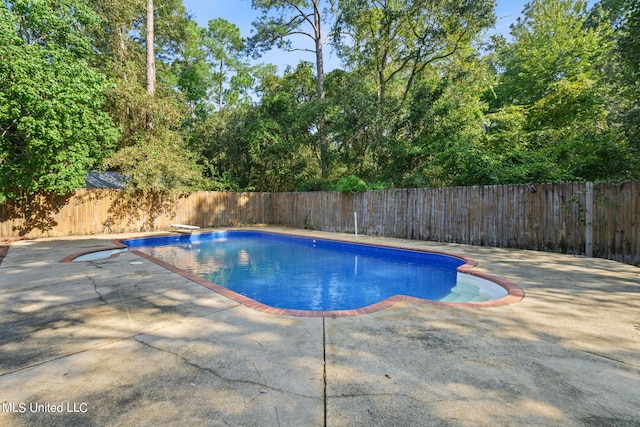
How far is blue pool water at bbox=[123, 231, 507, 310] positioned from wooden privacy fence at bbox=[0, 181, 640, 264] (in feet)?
6.64

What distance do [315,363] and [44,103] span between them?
9837 millimetres

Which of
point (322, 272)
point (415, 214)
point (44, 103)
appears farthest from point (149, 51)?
point (415, 214)

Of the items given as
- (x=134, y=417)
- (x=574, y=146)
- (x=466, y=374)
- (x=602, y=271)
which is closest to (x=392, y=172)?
(x=574, y=146)

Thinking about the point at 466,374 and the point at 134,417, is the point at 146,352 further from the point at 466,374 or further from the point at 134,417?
the point at 466,374

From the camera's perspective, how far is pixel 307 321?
264 centimetres

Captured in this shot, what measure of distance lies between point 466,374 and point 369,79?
49.0ft

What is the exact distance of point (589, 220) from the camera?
18.0ft

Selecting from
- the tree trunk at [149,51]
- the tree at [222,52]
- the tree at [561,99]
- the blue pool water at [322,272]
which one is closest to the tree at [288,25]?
the tree trunk at [149,51]

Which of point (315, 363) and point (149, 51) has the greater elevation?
point (149, 51)

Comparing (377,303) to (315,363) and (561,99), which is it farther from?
(561,99)

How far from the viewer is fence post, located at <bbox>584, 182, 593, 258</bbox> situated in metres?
5.47

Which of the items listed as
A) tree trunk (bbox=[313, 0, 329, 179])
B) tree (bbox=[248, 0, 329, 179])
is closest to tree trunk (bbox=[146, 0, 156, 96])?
tree (bbox=[248, 0, 329, 179])

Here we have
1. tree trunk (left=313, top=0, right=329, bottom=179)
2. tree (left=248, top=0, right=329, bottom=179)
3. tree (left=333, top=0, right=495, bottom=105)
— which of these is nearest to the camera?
tree (left=333, top=0, right=495, bottom=105)

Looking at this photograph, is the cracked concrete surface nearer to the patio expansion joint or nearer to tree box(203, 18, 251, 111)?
the patio expansion joint
